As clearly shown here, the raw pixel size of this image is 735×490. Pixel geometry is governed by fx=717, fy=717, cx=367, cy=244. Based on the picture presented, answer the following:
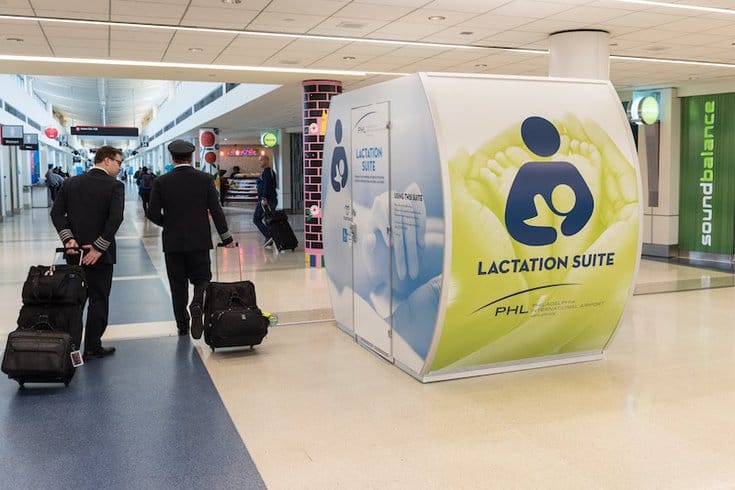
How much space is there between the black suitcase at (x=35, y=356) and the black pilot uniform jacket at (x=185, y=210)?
1474mm

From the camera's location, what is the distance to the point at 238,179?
32938 millimetres

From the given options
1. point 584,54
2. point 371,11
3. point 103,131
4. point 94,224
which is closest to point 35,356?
point 94,224

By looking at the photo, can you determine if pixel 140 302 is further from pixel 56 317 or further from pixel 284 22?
pixel 284 22

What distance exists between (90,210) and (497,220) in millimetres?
3027

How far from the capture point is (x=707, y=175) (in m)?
11.9

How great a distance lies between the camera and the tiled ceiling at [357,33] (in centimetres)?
633

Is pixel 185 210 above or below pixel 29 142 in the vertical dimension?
below

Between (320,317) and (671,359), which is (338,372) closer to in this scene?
(320,317)

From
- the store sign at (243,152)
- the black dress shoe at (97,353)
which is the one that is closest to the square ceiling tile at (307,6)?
the black dress shoe at (97,353)

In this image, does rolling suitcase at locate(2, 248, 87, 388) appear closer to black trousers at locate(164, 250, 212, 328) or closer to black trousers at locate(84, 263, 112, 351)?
black trousers at locate(84, 263, 112, 351)

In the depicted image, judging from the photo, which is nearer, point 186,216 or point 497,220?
point 497,220

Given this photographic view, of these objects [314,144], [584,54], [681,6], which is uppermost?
[681,6]

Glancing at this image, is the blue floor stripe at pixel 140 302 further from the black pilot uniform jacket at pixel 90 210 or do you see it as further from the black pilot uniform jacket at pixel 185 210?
the black pilot uniform jacket at pixel 90 210

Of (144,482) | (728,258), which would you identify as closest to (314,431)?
(144,482)
